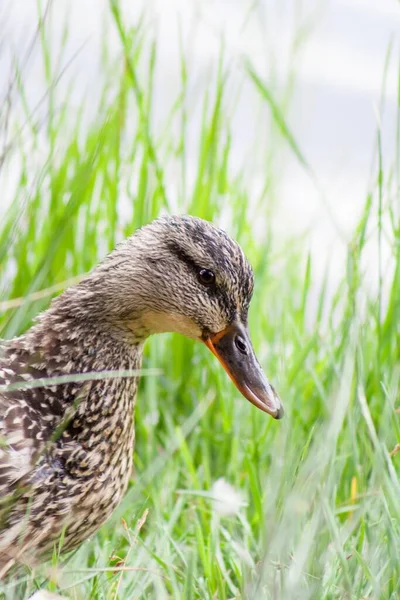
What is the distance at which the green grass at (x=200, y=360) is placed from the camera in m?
2.68

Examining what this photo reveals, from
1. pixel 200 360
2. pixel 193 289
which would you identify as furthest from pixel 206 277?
pixel 200 360

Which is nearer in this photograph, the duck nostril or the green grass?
the green grass

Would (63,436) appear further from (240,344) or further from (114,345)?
(240,344)

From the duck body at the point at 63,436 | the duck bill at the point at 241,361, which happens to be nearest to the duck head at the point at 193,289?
the duck bill at the point at 241,361

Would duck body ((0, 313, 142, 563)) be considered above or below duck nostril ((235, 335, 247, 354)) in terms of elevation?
below

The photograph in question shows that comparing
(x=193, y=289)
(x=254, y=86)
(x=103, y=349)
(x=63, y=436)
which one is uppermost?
(x=254, y=86)

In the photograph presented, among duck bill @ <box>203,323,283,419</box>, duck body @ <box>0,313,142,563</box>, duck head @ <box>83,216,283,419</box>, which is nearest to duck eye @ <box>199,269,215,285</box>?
duck head @ <box>83,216,283,419</box>

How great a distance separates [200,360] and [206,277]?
2.97ft

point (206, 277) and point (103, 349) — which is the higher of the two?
point (206, 277)

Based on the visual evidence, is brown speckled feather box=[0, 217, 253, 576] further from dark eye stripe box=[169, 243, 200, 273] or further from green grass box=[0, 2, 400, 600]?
green grass box=[0, 2, 400, 600]

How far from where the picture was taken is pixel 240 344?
10.0 feet

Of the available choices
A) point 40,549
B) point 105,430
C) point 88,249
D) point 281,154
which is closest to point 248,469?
point 105,430

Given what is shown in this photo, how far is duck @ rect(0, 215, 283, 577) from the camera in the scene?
9.37 feet

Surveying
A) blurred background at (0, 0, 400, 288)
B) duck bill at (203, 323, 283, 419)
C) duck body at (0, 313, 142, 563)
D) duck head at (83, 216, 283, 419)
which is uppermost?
blurred background at (0, 0, 400, 288)
